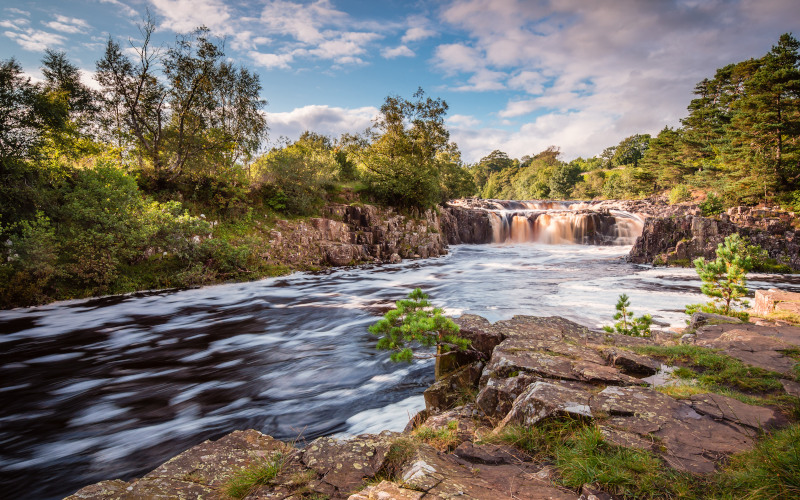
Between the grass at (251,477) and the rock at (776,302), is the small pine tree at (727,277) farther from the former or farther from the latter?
the grass at (251,477)

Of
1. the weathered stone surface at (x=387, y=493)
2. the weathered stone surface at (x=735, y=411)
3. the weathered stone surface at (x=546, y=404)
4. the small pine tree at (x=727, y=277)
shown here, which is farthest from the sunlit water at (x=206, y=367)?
the weathered stone surface at (x=735, y=411)

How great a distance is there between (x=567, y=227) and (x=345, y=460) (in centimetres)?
3580

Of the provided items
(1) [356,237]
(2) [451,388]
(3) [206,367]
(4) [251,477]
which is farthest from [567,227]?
(4) [251,477]

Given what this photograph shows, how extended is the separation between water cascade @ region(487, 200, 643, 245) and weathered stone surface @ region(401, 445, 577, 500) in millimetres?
34530

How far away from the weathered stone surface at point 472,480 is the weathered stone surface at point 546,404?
1.65ft

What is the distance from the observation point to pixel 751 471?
1.99 meters

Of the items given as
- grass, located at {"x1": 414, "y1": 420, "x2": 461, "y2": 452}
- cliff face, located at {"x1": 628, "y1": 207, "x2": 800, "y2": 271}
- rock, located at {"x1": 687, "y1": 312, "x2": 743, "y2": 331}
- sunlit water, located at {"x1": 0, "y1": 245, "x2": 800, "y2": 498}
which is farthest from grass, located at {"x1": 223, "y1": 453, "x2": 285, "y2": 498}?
cliff face, located at {"x1": 628, "y1": 207, "x2": 800, "y2": 271}

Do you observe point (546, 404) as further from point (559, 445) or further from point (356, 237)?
point (356, 237)

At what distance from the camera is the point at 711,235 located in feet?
61.7

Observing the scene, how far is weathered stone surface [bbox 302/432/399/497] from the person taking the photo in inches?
98.4

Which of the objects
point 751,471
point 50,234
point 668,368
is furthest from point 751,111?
point 50,234

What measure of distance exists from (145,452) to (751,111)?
39.9 metres

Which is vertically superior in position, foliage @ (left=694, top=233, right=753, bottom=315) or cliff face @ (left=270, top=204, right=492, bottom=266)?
cliff face @ (left=270, top=204, right=492, bottom=266)

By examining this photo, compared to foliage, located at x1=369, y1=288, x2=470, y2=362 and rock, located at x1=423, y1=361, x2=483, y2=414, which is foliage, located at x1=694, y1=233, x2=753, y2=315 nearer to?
rock, located at x1=423, y1=361, x2=483, y2=414
